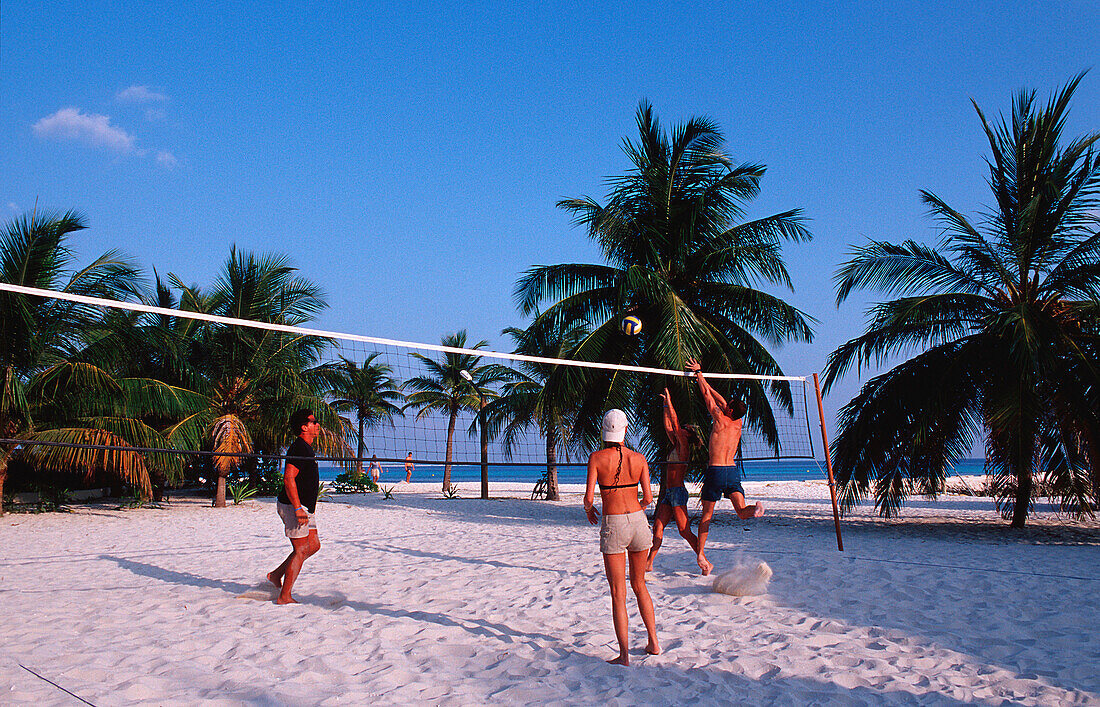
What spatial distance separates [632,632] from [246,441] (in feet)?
37.3

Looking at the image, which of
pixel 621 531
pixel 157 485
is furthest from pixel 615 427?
pixel 157 485

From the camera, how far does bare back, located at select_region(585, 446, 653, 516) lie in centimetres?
371

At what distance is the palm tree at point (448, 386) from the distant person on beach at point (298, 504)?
17.8m

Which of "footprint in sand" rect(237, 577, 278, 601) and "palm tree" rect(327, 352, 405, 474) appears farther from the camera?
"palm tree" rect(327, 352, 405, 474)

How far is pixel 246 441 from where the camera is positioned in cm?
1353

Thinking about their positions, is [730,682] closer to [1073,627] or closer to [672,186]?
[1073,627]

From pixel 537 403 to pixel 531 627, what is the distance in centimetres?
950

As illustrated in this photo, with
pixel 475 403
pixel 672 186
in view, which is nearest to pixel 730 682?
pixel 672 186

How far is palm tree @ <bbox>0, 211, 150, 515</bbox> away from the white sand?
293cm

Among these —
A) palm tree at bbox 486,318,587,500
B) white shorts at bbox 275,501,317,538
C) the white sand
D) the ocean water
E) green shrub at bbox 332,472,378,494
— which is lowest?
the ocean water

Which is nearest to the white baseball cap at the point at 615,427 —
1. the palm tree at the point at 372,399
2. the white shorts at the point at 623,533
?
the white shorts at the point at 623,533

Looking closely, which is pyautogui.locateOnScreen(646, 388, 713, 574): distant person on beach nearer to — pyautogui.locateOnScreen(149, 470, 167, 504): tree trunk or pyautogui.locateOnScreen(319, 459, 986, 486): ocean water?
pyautogui.locateOnScreen(149, 470, 167, 504): tree trunk

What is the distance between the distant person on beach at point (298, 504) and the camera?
16.1ft

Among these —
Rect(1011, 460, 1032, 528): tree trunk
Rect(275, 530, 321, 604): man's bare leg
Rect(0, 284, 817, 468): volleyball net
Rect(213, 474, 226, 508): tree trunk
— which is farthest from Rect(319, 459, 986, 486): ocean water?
Rect(275, 530, 321, 604): man's bare leg
